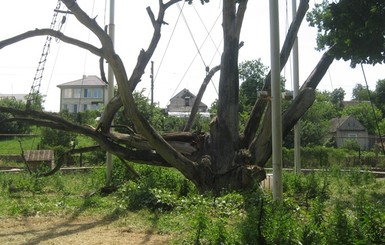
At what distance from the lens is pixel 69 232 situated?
26.1ft

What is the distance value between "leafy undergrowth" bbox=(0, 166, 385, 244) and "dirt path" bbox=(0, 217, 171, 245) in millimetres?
336

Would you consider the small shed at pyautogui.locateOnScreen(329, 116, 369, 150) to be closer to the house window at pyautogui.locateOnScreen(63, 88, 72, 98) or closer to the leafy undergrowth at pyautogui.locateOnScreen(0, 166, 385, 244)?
the house window at pyautogui.locateOnScreen(63, 88, 72, 98)

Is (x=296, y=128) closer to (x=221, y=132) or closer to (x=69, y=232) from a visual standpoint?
(x=221, y=132)

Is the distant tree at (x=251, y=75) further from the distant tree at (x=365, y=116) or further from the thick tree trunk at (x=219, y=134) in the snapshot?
the thick tree trunk at (x=219, y=134)

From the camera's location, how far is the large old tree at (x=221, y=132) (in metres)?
10.7

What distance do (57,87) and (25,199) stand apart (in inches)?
2865

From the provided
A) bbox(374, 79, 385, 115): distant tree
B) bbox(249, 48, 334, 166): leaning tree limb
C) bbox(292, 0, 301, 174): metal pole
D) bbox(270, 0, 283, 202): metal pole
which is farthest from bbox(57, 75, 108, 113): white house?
bbox(270, 0, 283, 202): metal pole

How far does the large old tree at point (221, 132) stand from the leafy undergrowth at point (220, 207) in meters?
0.63

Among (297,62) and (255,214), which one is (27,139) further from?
(255,214)

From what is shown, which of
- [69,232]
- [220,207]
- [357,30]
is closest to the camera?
[69,232]

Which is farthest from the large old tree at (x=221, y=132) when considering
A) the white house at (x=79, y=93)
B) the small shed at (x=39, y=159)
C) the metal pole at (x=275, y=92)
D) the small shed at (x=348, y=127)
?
the white house at (x=79, y=93)

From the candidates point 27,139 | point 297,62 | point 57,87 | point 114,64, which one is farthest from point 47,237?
point 57,87

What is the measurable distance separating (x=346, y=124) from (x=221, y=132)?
59.5 metres

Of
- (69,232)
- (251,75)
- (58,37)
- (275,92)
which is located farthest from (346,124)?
(69,232)
